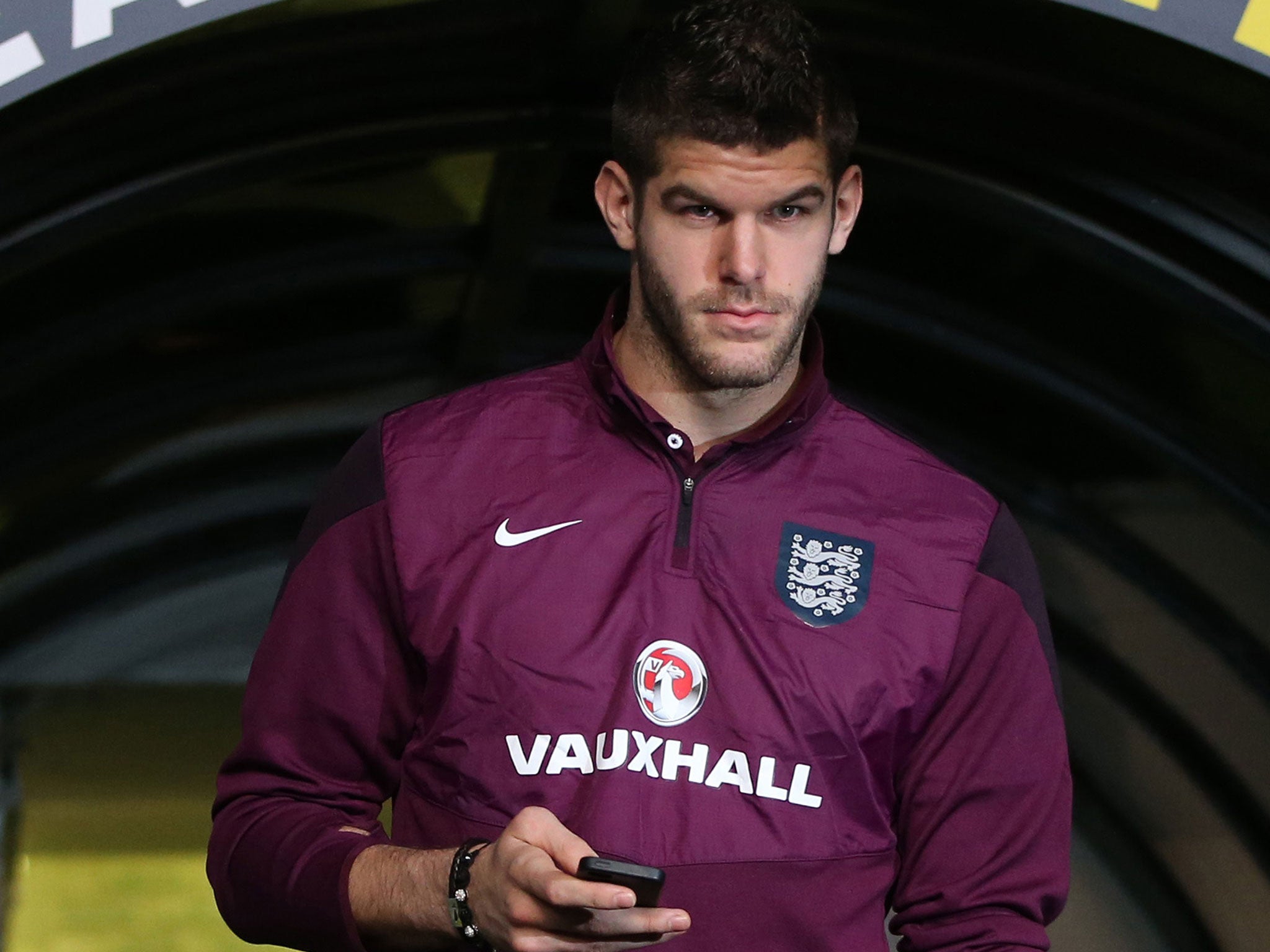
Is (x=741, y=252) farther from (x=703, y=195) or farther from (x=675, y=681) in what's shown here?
(x=675, y=681)

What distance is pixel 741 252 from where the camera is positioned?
2021 millimetres

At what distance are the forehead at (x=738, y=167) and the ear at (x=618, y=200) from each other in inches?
3.7

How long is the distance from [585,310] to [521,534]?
6.61ft

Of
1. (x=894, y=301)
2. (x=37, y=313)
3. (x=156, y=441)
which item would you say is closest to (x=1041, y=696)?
(x=894, y=301)

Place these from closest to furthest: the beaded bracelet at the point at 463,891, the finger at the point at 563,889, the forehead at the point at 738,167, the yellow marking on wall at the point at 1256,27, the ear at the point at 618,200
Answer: the finger at the point at 563,889 < the beaded bracelet at the point at 463,891 < the forehead at the point at 738,167 < the ear at the point at 618,200 < the yellow marking on wall at the point at 1256,27

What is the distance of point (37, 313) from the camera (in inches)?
136

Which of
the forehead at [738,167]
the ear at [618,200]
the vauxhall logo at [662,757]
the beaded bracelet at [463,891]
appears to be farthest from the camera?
the ear at [618,200]

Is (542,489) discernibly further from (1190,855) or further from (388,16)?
(1190,855)

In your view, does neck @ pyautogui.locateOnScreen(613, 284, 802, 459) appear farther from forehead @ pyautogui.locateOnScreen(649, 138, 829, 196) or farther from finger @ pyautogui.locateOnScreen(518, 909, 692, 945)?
finger @ pyautogui.locateOnScreen(518, 909, 692, 945)

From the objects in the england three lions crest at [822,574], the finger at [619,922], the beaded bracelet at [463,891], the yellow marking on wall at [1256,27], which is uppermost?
the yellow marking on wall at [1256,27]

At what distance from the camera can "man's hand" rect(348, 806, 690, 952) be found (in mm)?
1598

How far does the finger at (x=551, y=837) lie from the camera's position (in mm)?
1637

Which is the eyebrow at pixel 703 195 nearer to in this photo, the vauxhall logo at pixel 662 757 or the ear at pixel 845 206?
the ear at pixel 845 206

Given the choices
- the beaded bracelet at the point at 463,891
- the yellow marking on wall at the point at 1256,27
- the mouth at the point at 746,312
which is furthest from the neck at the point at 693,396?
the yellow marking on wall at the point at 1256,27
